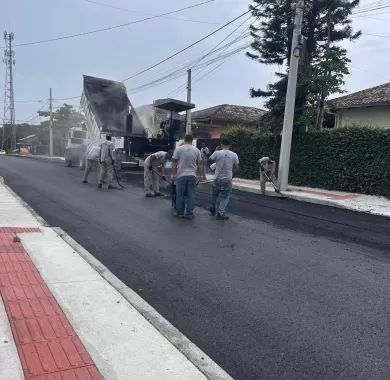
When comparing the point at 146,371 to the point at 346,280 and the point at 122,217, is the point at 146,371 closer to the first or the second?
the point at 346,280

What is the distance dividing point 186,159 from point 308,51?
43.5ft

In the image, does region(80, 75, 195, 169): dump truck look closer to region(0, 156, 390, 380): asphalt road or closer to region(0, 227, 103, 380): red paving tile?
region(0, 156, 390, 380): asphalt road

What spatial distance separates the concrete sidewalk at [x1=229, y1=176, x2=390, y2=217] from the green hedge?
1.41ft

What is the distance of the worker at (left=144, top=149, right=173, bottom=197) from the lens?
1190 centimetres

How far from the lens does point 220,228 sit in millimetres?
8188

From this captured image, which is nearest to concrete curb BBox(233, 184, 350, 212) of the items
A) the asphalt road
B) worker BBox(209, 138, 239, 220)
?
the asphalt road

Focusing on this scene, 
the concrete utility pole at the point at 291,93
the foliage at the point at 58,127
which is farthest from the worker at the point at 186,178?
the foliage at the point at 58,127

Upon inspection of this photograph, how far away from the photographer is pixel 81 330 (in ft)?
11.4

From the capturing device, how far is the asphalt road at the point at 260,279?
3.40m

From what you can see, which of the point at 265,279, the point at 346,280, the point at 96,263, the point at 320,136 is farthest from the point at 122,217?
the point at 320,136

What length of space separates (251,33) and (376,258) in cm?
1618

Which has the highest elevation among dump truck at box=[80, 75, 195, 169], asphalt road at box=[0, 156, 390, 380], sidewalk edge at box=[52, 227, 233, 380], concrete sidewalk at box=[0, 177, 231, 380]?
dump truck at box=[80, 75, 195, 169]

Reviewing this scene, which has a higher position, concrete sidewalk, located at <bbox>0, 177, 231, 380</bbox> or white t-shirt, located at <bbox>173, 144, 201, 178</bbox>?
white t-shirt, located at <bbox>173, 144, 201, 178</bbox>

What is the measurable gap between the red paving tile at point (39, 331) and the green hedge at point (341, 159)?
39.6 ft
